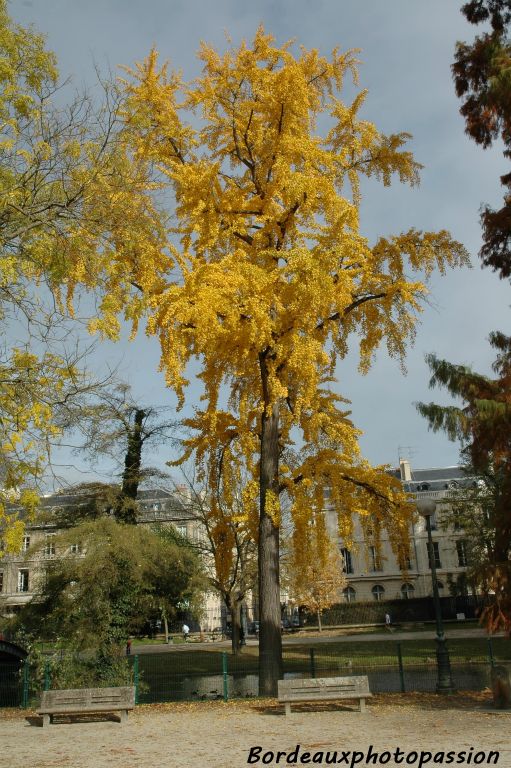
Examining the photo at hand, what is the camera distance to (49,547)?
20.9 metres

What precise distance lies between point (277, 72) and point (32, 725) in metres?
13.5

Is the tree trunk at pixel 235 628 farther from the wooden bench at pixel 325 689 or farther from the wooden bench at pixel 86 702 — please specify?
the wooden bench at pixel 325 689

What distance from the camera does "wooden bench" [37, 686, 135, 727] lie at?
11.8 metres

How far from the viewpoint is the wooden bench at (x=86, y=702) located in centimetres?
1184

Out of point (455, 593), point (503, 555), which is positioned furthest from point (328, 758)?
point (455, 593)

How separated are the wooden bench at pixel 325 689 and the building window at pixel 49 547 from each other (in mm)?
10490

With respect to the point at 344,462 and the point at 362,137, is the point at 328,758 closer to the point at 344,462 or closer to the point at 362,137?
the point at 344,462

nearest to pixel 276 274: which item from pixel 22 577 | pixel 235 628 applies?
pixel 235 628

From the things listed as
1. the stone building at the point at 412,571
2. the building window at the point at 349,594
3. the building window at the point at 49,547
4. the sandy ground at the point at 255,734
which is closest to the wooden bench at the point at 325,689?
the sandy ground at the point at 255,734

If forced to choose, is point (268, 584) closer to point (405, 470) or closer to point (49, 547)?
point (49, 547)

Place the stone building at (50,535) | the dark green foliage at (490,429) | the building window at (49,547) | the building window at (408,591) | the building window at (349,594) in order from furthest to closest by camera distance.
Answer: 1. the building window at (349,594)
2. the building window at (408,591)
3. the stone building at (50,535)
4. the building window at (49,547)
5. the dark green foliage at (490,429)

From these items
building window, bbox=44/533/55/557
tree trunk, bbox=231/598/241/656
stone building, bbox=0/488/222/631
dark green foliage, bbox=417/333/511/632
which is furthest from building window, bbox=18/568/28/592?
dark green foliage, bbox=417/333/511/632

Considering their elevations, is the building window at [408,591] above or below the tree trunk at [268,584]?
below

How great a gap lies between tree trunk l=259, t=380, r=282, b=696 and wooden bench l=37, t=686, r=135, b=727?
117 inches
